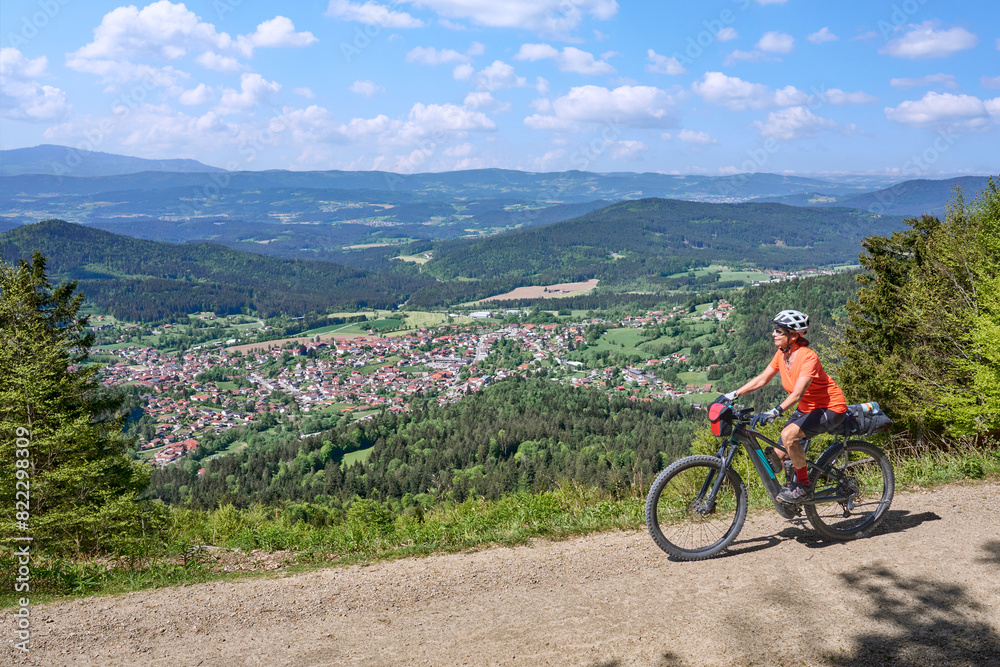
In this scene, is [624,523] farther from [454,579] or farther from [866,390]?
[866,390]

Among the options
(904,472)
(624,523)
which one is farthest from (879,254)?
(624,523)

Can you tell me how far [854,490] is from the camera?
6082 millimetres

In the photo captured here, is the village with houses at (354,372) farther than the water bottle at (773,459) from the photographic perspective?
Yes

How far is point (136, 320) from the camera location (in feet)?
549

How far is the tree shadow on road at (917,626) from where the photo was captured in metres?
3.89

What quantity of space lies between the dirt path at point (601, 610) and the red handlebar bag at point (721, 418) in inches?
52.8

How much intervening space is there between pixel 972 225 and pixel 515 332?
127m

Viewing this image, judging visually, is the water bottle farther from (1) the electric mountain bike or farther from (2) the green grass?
(2) the green grass

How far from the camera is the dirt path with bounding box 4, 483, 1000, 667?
165 inches

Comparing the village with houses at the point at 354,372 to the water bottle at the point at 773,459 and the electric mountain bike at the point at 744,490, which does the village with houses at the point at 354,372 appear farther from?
the water bottle at the point at 773,459

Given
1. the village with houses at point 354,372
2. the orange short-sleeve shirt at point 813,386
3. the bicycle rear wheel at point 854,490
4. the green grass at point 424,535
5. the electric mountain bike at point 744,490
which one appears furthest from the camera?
the village with houses at point 354,372

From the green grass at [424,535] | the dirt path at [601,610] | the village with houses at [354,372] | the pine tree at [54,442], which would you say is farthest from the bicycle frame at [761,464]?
the village with houses at [354,372]

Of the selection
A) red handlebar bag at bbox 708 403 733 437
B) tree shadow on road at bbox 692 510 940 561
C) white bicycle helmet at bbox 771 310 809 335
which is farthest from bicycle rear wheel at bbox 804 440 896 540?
white bicycle helmet at bbox 771 310 809 335

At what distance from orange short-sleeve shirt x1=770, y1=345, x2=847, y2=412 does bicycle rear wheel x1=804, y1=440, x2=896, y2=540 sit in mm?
606
